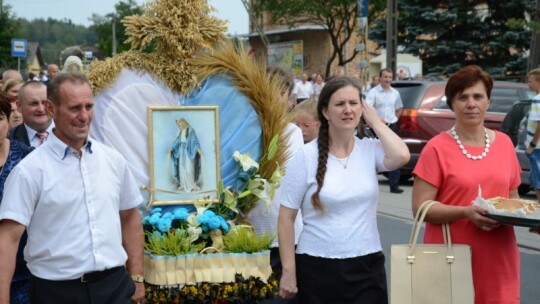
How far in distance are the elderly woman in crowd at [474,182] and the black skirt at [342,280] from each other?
1.11 feet

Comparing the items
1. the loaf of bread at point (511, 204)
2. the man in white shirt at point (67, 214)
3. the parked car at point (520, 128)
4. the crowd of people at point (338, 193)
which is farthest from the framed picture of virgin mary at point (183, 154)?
the parked car at point (520, 128)

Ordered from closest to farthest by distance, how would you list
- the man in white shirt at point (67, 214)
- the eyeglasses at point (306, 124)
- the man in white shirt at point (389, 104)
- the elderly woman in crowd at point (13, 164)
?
1. the man in white shirt at point (67, 214)
2. the elderly woman in crowd at point (13, 164)
3. the eyeglasses at point (306, 124)
4. the man in white shirt at point (389, 104)

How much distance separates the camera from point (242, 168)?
201 inches

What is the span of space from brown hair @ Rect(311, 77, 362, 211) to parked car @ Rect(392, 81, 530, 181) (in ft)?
33.6

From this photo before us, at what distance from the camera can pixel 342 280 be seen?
13.7 feet

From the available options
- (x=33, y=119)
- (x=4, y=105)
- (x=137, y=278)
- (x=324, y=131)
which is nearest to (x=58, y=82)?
(x=4, y=105)

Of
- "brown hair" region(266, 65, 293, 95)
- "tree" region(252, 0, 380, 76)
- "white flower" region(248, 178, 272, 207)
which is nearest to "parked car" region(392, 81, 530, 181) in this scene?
"brown hair" region(266, 65, 293, 95)

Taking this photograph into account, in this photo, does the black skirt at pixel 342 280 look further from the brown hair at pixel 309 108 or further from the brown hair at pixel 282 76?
the brown hair at pixel 309 108

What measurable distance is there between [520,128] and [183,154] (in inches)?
354

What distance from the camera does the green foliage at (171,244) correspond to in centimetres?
458

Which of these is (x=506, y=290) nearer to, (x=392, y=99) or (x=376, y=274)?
(x=376, y=274)

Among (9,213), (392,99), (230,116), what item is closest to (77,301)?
(9,213)

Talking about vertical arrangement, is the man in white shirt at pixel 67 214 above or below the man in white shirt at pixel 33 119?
below

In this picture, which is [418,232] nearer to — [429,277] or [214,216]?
[429,277]
